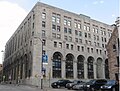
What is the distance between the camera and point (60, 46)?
77062mm

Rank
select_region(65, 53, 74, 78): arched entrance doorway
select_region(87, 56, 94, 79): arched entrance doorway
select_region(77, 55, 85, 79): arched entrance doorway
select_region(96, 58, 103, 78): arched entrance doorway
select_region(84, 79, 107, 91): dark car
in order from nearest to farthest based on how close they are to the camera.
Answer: select_region(84, 79, 107, 91): dark car → select_region(65, 53, 74, 78): arched entrance doorway → select_region(77, 55, 85, 79): arched entrance doorway → select_region(87, 56, 94, 79): arched entrance doorway → select_region(96, 58, 103, 78): arched entrance doorway

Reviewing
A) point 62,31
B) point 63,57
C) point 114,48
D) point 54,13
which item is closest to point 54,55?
point 63,57

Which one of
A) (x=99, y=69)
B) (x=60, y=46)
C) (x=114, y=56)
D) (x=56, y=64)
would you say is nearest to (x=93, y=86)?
(x=114, y=56)

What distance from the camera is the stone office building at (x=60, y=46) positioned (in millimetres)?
71000

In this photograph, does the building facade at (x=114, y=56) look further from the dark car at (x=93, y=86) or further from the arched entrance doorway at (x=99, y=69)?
the arched entrance doorway at (x=99, y=69)

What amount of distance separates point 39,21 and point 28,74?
1802cm

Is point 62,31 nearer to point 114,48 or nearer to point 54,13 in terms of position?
point 54,13

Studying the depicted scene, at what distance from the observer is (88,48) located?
280 ft

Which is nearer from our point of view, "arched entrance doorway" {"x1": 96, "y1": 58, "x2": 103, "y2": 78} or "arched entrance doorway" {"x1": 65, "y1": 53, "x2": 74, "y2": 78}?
"arched entrance doorway" {"x1": 65, "y1": 53, "x2": 74, "y2": 78}

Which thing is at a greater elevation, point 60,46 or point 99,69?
point 60,46

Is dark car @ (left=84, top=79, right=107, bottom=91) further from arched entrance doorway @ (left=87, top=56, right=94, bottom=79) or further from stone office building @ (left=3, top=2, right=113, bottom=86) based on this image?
arched entrance doorway @ (left=87, top=56, right=94, bottom=79)

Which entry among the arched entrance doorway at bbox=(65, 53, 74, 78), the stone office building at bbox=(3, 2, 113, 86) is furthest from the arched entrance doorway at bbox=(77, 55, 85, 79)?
the arched entrance doorway at bbox=(65, 53, 74, 78)

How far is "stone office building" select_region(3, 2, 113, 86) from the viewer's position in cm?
7100

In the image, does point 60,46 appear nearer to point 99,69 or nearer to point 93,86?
point 99,69
